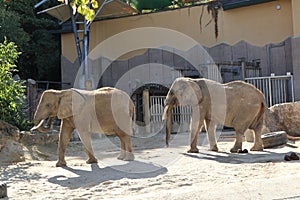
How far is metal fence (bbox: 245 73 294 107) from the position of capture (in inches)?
651

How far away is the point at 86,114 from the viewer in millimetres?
9070

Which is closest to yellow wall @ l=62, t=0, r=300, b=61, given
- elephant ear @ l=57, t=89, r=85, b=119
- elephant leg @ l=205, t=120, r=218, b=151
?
elephant leg @ l=205, t=120, r=218, b=151

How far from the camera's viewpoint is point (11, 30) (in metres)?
21.0

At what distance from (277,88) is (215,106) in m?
7.39

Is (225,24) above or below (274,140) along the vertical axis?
above

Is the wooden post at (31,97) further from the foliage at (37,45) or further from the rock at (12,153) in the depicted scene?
the foliage at (37,45)

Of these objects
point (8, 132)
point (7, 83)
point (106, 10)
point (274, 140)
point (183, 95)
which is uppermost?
point (106, 10)

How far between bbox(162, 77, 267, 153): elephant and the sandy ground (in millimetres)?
490

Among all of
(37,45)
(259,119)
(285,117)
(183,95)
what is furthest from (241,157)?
(37,45)

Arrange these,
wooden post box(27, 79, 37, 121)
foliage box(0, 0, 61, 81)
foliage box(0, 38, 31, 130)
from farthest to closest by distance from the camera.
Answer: foliage box(0, 0, 61, 81) < wooden post box(27, 79, 37, 121) < foliage box(0, 38, 31, 130)

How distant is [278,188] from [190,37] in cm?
1570

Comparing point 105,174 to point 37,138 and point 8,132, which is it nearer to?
point 8,132

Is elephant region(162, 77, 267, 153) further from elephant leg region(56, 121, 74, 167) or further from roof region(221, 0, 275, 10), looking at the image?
roof region(221, 0, 275, 10)

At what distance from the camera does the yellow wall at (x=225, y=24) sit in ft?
60.3
